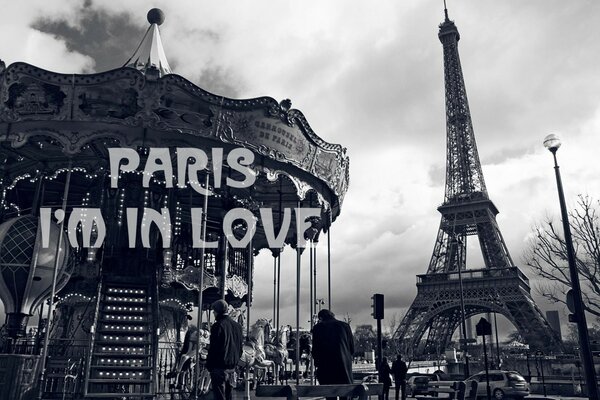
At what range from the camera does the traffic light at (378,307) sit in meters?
11.6

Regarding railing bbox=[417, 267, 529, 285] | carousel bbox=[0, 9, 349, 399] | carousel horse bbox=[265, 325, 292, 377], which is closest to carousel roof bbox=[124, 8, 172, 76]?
carousel bbox=[0, 9, 349, 399]

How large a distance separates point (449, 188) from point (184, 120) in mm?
53978

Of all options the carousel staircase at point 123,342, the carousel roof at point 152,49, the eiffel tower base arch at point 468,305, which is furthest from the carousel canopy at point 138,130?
the eiffel tower base arch at point 468,305

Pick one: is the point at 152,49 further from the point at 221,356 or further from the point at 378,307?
the point at 221,356

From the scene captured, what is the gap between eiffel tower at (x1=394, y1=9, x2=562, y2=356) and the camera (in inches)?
1916

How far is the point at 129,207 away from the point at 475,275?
44.4 meters

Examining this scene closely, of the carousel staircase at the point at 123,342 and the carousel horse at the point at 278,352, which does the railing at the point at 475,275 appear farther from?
the carousel staircase at the point at 123,342

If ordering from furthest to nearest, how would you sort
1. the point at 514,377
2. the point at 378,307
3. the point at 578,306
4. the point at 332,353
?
the point at 514,377, the point at 378,307, the point at 578,306, the point at 332,353

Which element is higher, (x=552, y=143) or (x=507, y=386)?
(x=552, y=143)

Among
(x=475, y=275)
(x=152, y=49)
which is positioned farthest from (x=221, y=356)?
(x=475, y=275)

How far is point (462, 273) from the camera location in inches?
2061

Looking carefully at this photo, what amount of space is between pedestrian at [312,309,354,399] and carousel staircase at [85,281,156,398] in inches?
233

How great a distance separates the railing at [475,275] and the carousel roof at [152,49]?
1653 inches

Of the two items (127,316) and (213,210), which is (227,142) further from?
(213,210)
